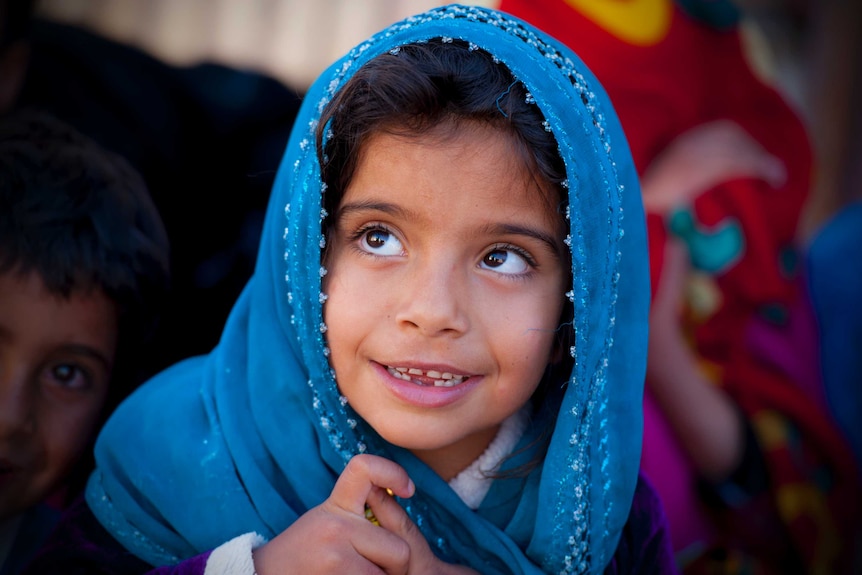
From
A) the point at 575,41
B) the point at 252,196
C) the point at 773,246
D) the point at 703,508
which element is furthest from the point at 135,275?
the point at 773,246

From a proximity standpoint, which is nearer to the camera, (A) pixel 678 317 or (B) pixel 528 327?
(B) pixel 528 327

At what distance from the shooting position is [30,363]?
4.11 feet

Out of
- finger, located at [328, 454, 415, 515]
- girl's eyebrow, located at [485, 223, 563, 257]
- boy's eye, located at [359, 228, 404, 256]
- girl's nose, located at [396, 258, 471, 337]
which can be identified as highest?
girl's eyebrow, located at [485, 223, 563, 257]

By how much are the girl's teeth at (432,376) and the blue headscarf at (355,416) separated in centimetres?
11

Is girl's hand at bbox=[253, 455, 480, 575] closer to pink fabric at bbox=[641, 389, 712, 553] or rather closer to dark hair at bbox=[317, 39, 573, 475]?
dark hair at bbox=[317, 39, 573, 475]

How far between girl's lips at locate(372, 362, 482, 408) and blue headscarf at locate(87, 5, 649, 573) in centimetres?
10

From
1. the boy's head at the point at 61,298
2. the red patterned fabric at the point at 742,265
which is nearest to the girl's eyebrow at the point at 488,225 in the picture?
the boy's head at the point at 61,298

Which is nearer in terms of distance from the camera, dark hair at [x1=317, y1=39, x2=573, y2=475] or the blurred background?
dark hair at [x1=317, y1=39, x2=573, y2=475]

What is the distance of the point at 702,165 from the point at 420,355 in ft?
4.00

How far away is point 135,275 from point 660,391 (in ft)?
3.80

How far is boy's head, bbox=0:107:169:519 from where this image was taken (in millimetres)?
1248

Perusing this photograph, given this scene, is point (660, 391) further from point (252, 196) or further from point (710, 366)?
point (252, 196)

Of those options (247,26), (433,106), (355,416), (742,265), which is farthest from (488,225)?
(742,265)

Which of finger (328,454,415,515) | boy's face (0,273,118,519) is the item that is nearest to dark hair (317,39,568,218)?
finger (328,454,415,515)
